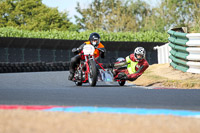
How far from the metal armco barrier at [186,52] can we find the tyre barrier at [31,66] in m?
10.9

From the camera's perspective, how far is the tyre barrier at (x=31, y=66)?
24.2m

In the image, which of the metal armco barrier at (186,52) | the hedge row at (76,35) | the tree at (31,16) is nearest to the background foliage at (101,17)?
the tree at (31,16)

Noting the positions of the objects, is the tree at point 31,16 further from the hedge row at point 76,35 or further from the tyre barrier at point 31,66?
the tyre barrier at point 31,66

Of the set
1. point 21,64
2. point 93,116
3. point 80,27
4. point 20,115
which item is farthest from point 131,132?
point 80,27

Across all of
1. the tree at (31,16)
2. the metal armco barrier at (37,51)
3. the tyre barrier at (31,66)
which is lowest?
the tyre barrier at (31,66)

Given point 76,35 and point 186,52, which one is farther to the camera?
point 76,35

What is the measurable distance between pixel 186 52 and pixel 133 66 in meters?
1.79

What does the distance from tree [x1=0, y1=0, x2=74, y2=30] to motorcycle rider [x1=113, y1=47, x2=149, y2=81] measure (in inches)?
2067

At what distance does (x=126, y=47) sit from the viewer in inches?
1212

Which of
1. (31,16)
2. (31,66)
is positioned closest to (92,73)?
(31,66)

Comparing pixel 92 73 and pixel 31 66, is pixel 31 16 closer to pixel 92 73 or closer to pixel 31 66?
pixel 31 66

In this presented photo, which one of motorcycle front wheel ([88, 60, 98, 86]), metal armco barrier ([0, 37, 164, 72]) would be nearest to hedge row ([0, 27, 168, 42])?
metal armco barrier ([0, 37, 164, 72])

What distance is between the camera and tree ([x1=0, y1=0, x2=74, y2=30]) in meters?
66.8

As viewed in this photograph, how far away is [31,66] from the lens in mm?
25547
